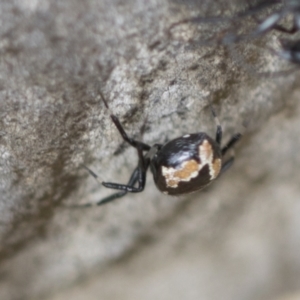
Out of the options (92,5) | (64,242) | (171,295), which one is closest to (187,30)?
(92,5)

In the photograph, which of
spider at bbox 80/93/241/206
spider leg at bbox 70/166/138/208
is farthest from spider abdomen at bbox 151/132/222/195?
spider leg at bbox 70/166/138/208

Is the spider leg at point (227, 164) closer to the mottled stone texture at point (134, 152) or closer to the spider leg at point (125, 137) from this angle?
the mottled stone texture at point (134, 152)

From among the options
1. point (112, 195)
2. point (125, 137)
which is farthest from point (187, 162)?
point (112, 195)

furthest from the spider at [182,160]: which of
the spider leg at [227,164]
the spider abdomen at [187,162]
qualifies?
the spider leg at [227,164]

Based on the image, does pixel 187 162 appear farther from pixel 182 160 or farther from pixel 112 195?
pixel 112 195

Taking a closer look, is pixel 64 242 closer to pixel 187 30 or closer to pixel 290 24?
pixel 187 30
